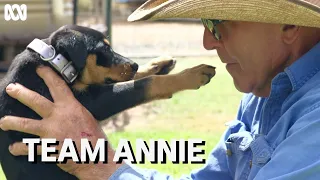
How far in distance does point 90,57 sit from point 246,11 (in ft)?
4.41

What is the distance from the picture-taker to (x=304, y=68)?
4.88 feet

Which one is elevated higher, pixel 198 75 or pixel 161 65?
pixel 198 75

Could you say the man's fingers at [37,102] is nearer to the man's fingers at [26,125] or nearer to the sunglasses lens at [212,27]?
the man's fingers at [26,125]

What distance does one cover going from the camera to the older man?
1337 mm

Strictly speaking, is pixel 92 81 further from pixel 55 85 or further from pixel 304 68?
pixel 304 68

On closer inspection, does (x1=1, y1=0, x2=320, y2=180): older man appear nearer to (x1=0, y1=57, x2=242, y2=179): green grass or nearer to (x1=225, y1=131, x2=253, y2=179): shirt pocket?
(x1=225, y1=131, x2=253, y2=179): shirt pocket

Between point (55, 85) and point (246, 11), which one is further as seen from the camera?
point (55, 85)

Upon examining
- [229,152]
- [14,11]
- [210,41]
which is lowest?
[14,11]

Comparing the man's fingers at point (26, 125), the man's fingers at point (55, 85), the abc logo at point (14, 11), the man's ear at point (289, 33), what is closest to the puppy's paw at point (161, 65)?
the man's fingers at point (55, 85)

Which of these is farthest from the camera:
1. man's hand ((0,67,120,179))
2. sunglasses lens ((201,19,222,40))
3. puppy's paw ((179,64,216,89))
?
puppy's paw ((179,64,216,89))

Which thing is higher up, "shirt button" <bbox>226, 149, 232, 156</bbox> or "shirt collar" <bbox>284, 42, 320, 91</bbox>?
"shirt collar" <bbox>284, 42, 320, 91</bbox>

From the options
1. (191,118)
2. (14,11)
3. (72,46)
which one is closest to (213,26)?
(72,46)

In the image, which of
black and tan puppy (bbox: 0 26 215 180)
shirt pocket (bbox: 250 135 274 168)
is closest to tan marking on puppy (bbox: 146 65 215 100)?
black and tan puppy (bbox: 0 26 215 180)

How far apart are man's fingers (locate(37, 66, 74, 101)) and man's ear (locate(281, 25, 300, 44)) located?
2.41 feet
